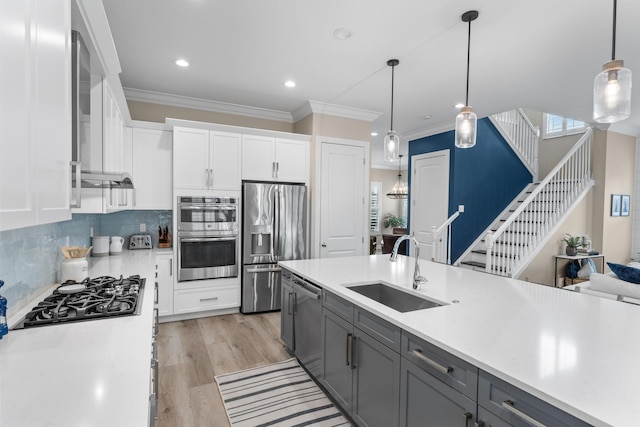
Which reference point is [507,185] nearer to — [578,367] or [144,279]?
[578,367]

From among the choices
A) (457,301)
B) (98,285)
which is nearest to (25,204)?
(98,285)

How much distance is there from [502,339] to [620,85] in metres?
1.33

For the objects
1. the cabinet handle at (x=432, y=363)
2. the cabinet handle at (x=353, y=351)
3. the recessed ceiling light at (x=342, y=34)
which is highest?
the recessed ceiling light at (x=342, y=34)

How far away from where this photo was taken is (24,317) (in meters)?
1.55

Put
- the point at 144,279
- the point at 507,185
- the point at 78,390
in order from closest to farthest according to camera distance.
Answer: the point at 78,390 → the point at 144,279 → the point at 507,185

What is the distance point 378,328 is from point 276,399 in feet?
3.88

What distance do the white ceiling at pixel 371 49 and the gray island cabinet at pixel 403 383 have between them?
2.02 meters

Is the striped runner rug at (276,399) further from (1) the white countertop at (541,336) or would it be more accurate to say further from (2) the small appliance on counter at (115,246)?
(2) the small appliance on counter at (115,246)

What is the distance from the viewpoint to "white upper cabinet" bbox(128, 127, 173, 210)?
12.6 ft

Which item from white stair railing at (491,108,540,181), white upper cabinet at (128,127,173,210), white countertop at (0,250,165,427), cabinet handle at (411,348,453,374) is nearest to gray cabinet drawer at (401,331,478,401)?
cabinet handle at (411,348,453,374)

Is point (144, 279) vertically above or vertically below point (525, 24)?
below

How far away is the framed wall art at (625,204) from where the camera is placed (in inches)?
226

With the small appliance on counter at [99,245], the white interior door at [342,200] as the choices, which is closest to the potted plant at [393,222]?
the white interior door at [342,200]

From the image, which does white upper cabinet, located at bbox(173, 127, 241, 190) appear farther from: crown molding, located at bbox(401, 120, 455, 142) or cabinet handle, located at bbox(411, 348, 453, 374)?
crown molding, located at bbox(401, 120, 455, 142)
